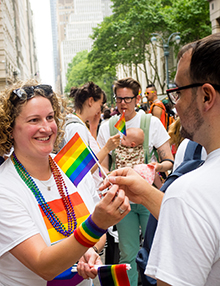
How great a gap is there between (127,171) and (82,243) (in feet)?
2.03

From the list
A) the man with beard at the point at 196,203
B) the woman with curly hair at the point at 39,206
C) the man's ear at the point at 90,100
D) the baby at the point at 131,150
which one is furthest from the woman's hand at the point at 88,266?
the man's ear at the point at 90,100

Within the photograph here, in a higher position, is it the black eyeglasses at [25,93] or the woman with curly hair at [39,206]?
the black eyeglasses at [25,93]

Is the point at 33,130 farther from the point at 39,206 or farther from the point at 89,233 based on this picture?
the point at 89,233

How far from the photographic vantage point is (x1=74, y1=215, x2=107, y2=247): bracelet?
165 centimetres

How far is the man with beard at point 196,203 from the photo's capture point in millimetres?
1233

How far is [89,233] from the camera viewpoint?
1655mm

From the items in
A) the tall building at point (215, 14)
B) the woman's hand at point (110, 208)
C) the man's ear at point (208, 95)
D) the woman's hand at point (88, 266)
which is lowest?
the woman's hand at point (88, 266)

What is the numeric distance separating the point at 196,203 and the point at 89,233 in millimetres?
623

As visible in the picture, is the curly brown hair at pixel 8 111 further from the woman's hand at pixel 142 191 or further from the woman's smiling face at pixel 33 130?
the woman's hand at pixel 142 191

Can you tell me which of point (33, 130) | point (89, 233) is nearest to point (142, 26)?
point (33, 130)

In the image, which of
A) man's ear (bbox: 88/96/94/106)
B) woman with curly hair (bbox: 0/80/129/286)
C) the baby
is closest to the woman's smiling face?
woman with curly hair (bbox: 0/80/129/286)

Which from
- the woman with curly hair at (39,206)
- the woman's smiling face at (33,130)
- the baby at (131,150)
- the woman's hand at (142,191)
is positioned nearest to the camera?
the woman with curly hair at (39,206)

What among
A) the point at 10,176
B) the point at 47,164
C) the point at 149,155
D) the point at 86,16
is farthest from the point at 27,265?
the point at 86,16

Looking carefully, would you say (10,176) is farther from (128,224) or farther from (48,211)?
(128,224)
